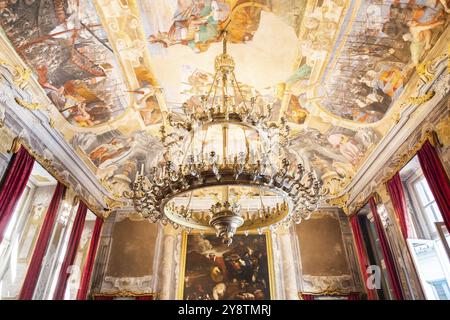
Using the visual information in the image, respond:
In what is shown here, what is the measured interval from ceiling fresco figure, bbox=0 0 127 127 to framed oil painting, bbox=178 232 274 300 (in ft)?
18.0

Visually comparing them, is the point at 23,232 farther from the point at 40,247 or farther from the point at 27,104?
the point at 27,104

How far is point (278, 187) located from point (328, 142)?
5575mm

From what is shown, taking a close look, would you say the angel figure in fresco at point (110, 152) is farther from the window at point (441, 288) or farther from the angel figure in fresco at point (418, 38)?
the window at point (441, 288)

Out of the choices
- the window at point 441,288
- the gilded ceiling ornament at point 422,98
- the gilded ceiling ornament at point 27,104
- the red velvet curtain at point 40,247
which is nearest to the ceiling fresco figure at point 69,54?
the gilded ceiling ornament at point 27,104

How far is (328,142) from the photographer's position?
9.27 meters

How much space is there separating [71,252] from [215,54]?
6.77m

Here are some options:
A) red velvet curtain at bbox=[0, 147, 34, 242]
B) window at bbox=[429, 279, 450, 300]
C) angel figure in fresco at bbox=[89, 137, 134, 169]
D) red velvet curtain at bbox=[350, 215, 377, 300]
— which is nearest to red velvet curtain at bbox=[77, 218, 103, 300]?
angel figure in fresco at bbox=[89, 137, 134, 169]

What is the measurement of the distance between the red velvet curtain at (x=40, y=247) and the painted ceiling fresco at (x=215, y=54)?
4.75ft

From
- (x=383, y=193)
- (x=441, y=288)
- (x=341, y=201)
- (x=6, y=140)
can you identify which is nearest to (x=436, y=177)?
(x=383, y=193)

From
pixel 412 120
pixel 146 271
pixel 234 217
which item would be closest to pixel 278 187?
pixel 234 217

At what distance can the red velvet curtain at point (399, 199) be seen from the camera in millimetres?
7180

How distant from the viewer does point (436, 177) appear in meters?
5.96

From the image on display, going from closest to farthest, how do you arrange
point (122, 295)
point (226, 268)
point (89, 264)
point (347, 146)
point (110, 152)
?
1. point (347, 146)
2. point (110, 152)
3. point (89, 264)
4. point (122, 295)
5. point (226, 268)

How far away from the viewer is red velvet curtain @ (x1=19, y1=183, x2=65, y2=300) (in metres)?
6.75
